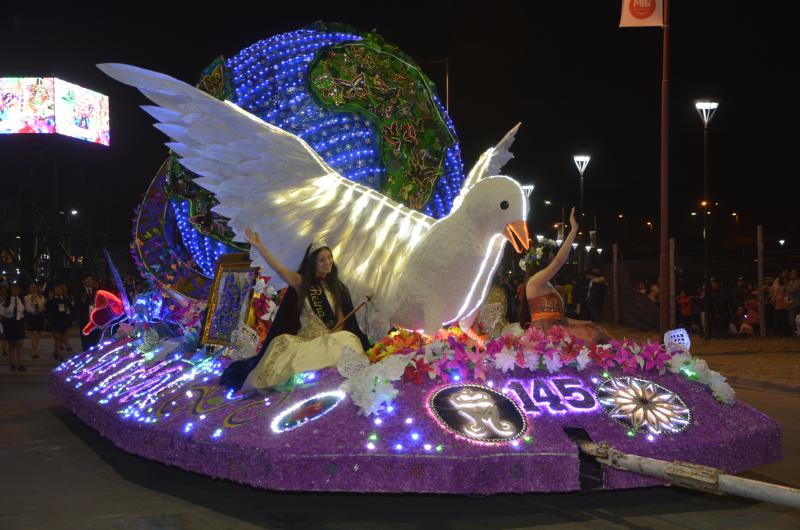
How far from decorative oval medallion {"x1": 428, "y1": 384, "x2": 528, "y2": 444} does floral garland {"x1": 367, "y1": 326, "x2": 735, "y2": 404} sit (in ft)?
0.55

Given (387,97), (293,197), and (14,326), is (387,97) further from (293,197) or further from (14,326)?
(14,326)

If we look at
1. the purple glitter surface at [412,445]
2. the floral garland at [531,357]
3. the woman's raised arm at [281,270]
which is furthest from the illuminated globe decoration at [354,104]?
the purple glitter surface at [412,445]

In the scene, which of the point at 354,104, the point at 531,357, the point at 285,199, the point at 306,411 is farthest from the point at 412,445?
the point at 354,104

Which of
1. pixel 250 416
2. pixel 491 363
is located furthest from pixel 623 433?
pixel 250 416

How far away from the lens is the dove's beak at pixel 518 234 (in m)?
6.51

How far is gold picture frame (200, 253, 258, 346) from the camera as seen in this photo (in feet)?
27.9

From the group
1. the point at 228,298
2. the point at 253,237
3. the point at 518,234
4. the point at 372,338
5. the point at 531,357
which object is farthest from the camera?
the point at 228,298

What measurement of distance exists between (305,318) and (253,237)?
2.88 feet

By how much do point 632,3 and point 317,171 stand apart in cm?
1064

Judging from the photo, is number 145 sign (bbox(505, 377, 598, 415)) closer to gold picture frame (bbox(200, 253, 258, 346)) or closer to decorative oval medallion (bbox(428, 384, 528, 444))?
decorative oval medallion (bbox(428, 384, 528, 444))

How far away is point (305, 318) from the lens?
6883mm

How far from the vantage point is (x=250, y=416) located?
235 inches

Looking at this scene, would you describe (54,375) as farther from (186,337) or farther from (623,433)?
(623,433)

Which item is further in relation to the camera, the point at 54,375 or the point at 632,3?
the point at 632,3
